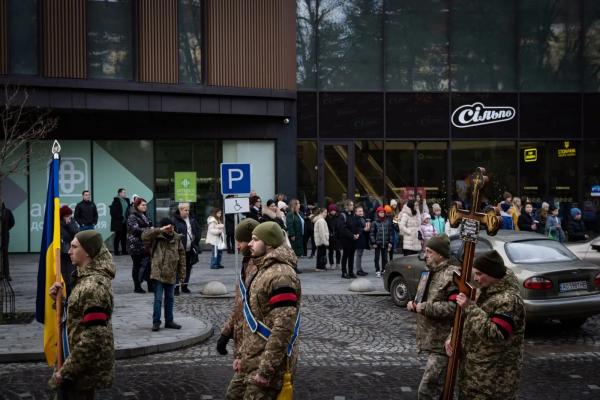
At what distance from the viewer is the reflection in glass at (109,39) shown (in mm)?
21797

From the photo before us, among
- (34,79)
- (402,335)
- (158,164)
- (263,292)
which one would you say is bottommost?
(402,335)

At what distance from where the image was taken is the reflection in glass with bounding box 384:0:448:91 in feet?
81.7

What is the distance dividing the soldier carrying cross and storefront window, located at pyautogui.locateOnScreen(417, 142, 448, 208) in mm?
20328

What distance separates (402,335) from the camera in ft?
35.7

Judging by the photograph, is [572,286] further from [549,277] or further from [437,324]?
[437,324]

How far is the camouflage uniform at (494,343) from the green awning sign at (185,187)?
19.1 metres

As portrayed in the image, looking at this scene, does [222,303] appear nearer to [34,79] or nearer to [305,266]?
[305,266]

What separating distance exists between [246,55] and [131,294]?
10978 mm

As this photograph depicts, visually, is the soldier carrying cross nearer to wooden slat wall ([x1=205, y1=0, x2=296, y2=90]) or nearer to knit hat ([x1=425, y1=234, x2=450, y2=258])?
knit hat ([x1=425, y1=234, x2=450, y2=258])

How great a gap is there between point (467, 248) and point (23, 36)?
19.1 m

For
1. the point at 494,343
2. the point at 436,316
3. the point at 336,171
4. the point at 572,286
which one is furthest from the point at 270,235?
the point at 336,171

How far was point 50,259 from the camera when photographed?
663 cm

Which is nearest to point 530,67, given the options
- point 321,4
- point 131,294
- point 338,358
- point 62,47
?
point 321,4

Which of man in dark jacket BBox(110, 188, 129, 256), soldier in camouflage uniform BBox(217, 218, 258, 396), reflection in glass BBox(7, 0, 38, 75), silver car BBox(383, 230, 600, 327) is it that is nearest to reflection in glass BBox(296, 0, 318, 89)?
man in dark jacket BBox(110, 188, 129, 256)
